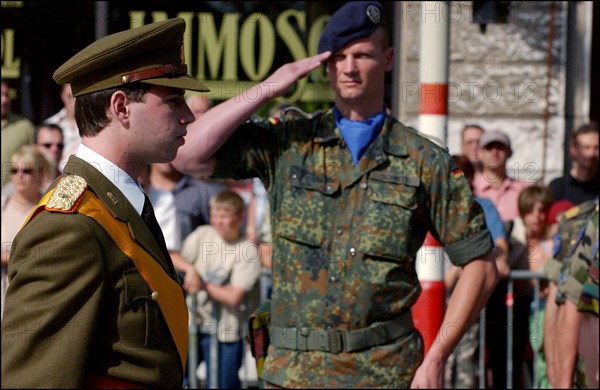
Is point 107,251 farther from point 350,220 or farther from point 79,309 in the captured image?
point 350,220

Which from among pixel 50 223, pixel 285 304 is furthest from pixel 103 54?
pixel 285 304

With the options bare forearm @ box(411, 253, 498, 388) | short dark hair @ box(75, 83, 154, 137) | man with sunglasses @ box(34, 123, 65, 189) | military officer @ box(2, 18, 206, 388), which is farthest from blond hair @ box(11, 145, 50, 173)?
short dark hair @ box(75, 83, 154, 137)

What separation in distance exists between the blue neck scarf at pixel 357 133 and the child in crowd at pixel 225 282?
8.61 ft

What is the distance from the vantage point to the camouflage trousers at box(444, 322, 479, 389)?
747 centimetres

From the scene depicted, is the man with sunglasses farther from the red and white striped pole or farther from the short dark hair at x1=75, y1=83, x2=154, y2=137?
the short dark hair at x1=75, y1=83, x2=154, y2=137

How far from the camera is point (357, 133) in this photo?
16.3ft

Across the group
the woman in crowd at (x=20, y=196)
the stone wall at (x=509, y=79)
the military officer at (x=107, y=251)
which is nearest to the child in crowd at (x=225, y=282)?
the woman in crowd at (x=20, y=196)

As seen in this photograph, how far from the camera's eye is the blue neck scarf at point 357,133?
16.3ft

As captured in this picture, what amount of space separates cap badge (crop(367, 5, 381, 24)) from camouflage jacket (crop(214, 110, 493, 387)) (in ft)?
1.48

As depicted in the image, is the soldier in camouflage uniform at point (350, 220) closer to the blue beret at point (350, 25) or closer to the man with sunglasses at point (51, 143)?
the blue beret at point (350, 25)

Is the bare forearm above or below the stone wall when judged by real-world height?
below

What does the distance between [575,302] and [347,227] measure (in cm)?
138

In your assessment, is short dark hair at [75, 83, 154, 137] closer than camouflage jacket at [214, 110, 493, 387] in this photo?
Yes

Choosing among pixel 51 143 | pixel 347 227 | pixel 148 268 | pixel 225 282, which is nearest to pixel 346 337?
pixel 347 227
